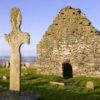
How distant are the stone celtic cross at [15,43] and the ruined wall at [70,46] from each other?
1638 cm

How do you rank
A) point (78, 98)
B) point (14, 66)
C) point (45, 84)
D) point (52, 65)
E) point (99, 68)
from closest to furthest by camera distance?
point (14, 66), point (78, 98), point (45, 84), point (99, 68), point (52, 65)

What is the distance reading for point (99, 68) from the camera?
3344 cm

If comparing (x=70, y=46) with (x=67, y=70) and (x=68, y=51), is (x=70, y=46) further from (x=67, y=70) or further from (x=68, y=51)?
(x=67, y=70)

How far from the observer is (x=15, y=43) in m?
18.1

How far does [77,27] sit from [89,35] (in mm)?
1477

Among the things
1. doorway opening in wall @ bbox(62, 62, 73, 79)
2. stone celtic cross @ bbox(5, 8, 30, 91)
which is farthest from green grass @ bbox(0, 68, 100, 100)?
doorway opening in wall @ bbox(62, 62, 73, 79)

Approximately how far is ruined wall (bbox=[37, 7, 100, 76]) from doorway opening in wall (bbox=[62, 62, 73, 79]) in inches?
13.7

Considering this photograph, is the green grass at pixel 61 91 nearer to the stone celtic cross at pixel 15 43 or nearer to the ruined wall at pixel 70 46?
the stone celtic cross at pixel 15 43

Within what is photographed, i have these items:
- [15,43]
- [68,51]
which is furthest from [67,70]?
[15,43]

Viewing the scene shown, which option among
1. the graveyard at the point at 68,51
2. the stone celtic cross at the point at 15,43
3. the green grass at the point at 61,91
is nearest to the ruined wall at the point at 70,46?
the graveyard at the point at 68,51

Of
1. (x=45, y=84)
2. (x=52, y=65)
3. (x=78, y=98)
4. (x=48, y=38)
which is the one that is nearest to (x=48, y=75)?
(x=52, y=65)

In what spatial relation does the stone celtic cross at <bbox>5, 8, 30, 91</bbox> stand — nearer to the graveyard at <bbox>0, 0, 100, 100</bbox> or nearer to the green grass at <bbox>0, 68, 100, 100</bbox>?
the green grass at <bbox>0, 68, 100, 100</bbox>

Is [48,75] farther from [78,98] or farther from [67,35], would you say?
[78,98]

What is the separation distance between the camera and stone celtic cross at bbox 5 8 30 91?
58.6 feet
